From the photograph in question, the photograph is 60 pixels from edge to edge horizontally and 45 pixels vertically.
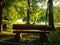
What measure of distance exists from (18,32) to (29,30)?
71 cm

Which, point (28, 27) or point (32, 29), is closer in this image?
point (28, 27)

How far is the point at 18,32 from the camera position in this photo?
12.4 metres

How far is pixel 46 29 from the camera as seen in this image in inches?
491

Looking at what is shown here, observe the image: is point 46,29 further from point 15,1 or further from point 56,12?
point 56,12

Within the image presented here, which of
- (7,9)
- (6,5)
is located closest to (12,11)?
(7,9)

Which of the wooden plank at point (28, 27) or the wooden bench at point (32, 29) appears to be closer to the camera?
the wooden bench at point (32, 29)

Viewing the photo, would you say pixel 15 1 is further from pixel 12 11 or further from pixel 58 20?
pixel 58 20

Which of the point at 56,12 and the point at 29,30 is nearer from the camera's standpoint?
the point at 29,30

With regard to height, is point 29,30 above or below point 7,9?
below

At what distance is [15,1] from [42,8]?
20.3 meters

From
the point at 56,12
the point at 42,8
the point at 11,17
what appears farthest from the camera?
the point at 56,12

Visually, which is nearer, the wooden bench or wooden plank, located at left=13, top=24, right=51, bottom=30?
the wooden bench

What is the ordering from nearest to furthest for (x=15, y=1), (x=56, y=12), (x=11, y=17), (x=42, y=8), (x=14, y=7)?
1. (x=15, y=1)
2. (x=14, y=7)
3. (x=11, y=17)
4. (x=42, y=8)
5. (x=56, y=12)

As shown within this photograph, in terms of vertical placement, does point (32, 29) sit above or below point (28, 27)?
below
